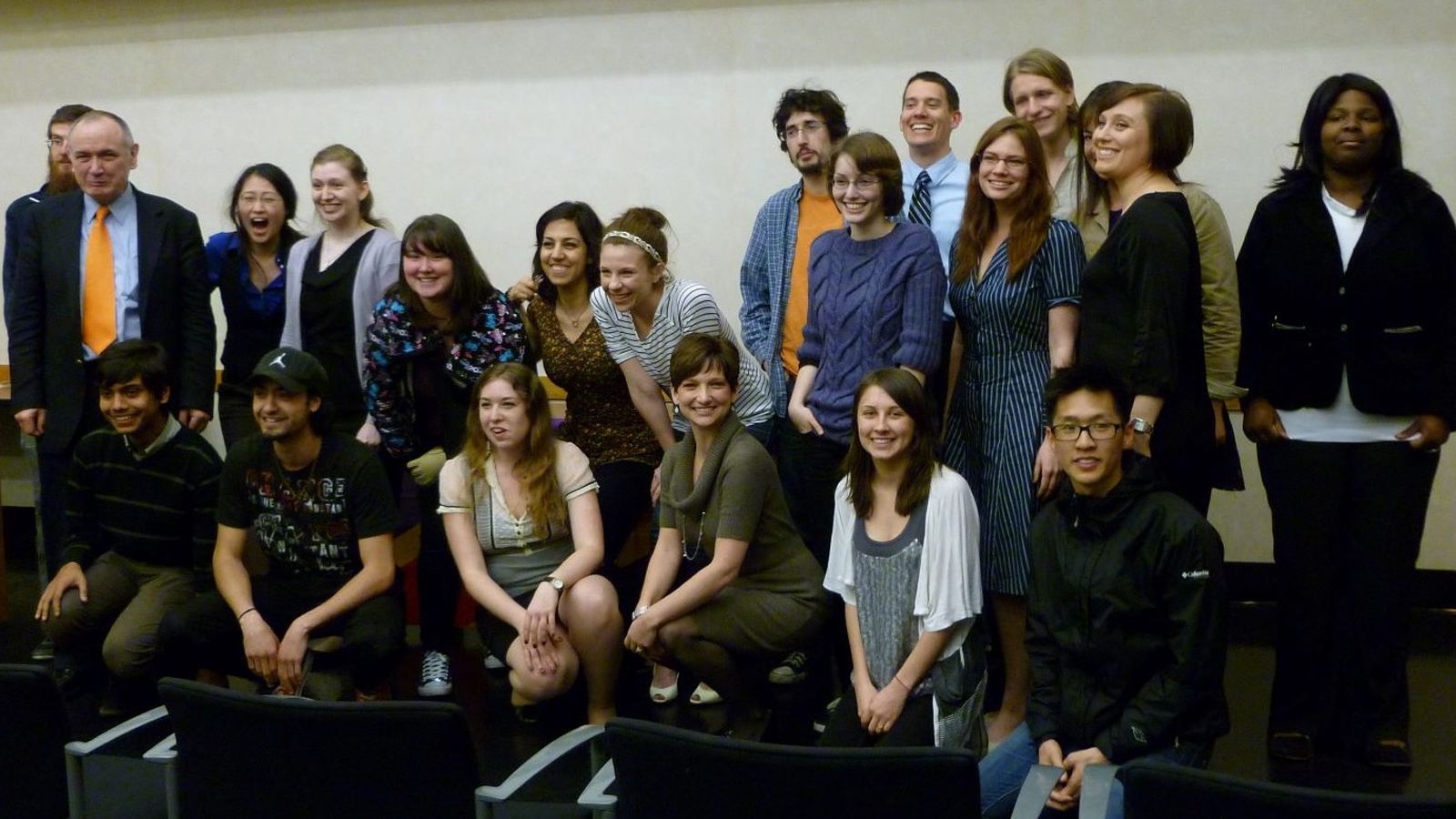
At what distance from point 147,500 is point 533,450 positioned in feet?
3.38

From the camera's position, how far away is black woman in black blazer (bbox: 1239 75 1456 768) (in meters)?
2.95

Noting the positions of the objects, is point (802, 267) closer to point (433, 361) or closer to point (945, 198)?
point (945, 198)

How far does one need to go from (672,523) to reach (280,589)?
3.30ft

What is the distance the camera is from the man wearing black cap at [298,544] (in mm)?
3371

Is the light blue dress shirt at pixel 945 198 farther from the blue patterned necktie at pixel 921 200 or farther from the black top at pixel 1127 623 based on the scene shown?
the black top at pixel 1127 623

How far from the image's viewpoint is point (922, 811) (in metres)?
1.70

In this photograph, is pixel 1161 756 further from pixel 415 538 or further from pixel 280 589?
pixel 415 538

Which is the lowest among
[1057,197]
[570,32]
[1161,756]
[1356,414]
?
[1161,756]

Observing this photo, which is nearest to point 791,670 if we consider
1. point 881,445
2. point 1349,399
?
point 881,445

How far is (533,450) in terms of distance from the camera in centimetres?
341

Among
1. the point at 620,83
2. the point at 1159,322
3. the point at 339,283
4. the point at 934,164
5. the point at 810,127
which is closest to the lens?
the point at 1159,322

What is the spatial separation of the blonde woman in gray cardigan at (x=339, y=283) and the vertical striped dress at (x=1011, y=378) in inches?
67.1

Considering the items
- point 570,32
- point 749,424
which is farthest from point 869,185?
point 570,32

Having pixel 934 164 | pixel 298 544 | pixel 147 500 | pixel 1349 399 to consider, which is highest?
pixel 934 164
